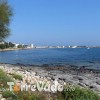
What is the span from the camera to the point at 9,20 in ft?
143

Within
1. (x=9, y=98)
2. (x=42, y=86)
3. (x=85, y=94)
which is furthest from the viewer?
(x=42, y=86)

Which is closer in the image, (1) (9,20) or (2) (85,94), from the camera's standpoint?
(2) (85,94)

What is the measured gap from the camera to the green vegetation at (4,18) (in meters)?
42.0

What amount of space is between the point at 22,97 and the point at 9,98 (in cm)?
47

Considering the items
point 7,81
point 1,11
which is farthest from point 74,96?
point 1,11

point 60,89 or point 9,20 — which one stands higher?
point 9,20

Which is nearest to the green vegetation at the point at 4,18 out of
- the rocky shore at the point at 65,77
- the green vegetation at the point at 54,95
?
the rocky shore at the point at 65,77

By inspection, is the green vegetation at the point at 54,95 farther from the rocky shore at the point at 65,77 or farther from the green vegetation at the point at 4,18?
the green vegetation at the point at 4,18

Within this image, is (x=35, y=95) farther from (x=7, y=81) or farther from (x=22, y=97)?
(x=7, y=81)

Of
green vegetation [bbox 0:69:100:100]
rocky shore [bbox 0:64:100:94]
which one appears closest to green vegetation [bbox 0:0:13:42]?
rocky shore [bbox 0:64:100:94]

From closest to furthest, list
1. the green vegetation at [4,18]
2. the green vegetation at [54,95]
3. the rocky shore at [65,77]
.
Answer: the green vegetation at [54,95], the rocky shore at [65,77], the green vegetation at [4,18]

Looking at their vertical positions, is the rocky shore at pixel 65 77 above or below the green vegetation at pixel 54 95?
below

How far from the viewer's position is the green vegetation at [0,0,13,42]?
42.0 metres

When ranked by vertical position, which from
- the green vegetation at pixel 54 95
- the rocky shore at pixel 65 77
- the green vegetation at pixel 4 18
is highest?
Answer: the green vegetation at pixel 4 18
